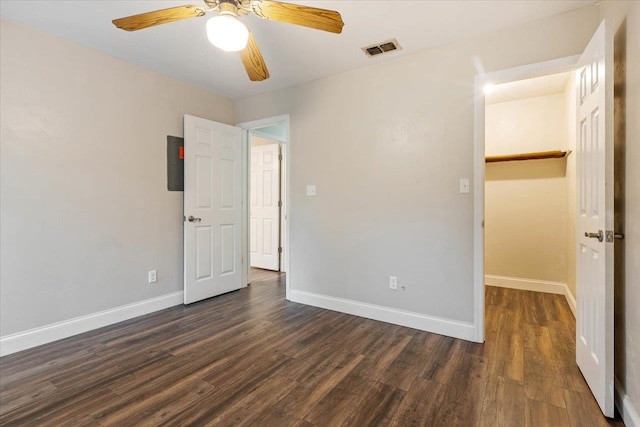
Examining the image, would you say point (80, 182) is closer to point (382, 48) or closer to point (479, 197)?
point (382, 48)

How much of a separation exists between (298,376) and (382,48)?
8.87ft

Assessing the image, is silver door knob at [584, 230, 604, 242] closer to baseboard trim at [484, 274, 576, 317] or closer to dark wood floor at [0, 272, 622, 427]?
dark wood floor at [0, 272, 622, 427]

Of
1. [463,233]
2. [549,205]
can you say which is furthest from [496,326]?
[549,205]

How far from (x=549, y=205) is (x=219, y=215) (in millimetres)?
4085

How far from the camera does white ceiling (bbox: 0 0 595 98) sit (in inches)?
84.9

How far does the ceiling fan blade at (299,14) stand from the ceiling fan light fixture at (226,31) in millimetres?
178

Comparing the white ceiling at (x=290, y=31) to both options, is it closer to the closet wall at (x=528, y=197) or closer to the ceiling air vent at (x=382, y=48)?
the ceiling air vent at (x=382, y=48)

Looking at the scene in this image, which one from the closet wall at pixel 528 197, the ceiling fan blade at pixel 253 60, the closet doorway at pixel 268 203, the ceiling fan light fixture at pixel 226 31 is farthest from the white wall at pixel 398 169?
the closet wall at pixel 528 197

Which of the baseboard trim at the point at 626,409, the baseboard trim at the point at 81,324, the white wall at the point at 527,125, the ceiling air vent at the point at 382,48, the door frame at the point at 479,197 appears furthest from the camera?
the white wall at the point at 527,125

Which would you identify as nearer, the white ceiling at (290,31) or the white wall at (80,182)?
the white ceiling at (290,31)

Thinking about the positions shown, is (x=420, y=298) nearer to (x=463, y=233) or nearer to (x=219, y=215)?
(x=463, y=233)

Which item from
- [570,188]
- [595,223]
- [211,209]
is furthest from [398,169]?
[211,209]

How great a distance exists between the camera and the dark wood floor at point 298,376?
5.45 ft

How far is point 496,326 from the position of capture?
2.85m
